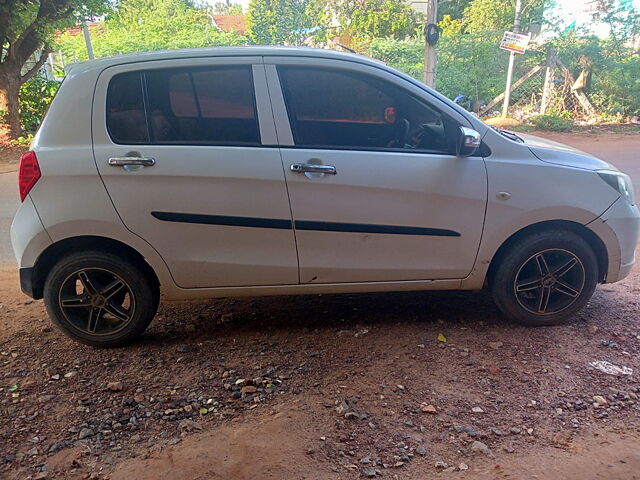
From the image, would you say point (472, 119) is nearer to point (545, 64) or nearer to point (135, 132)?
point (135, 132)

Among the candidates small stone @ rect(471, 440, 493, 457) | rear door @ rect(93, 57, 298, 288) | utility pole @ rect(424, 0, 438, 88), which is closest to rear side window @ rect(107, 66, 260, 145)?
rear door @ rect(93, 57, 298, 288)

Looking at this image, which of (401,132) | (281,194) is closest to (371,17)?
(401,132)

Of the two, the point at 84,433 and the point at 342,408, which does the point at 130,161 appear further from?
the point at 342,408

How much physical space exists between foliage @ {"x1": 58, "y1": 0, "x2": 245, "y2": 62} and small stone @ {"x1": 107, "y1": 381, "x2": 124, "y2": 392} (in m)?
17.4

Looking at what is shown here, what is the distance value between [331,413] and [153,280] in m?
1.56

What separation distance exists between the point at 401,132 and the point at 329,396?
5.93 feet

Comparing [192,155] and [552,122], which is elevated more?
[192,155]

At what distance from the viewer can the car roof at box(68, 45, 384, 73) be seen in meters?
3.31

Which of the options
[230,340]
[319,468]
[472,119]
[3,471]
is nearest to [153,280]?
[230,340]

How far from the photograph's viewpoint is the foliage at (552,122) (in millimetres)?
13602

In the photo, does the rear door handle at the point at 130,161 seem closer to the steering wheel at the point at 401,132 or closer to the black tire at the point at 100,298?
the black tire at the point at 100,298

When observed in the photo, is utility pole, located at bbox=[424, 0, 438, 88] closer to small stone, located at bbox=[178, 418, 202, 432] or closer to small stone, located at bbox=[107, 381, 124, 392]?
small stone, located at bbox=[107, 381, 124, 392]

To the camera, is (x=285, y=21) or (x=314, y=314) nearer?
(x=314, y=314)

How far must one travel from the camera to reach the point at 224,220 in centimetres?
330
